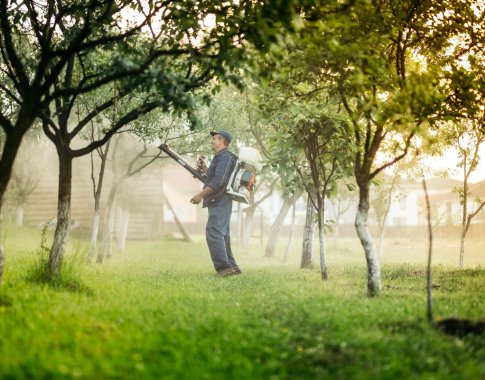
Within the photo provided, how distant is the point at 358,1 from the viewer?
6.67 meters

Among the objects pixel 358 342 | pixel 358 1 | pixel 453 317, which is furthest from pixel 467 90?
pixel 358 342

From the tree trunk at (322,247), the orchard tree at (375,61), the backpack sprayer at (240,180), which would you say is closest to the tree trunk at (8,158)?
the orchard tree at (375,61)

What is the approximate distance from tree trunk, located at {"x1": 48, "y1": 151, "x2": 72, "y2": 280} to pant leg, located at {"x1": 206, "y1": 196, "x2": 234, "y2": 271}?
3530 mm

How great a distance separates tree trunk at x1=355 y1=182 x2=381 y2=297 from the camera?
771 centimetres

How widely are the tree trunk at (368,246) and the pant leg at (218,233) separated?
3811mm

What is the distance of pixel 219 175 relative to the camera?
35.8 feet

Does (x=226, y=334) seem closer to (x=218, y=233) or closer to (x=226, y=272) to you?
(x=226, y=272)

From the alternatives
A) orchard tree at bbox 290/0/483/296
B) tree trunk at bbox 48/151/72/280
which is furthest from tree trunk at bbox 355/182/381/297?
tree trunk at bbox 48/151/72/280

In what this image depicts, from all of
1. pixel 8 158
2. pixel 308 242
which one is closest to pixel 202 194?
pixel 8 158

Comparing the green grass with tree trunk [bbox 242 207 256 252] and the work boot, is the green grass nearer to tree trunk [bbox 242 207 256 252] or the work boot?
the work boot

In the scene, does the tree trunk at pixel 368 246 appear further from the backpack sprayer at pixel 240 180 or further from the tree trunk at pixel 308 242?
the tree trunk at pixel 308 242

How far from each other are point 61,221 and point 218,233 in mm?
3839

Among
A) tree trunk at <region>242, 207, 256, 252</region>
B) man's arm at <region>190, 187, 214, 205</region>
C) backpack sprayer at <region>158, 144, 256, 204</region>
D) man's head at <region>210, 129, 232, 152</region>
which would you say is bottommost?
tree trunk at <region>242, 207, 256, 252</region>

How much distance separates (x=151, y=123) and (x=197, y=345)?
1017cm
